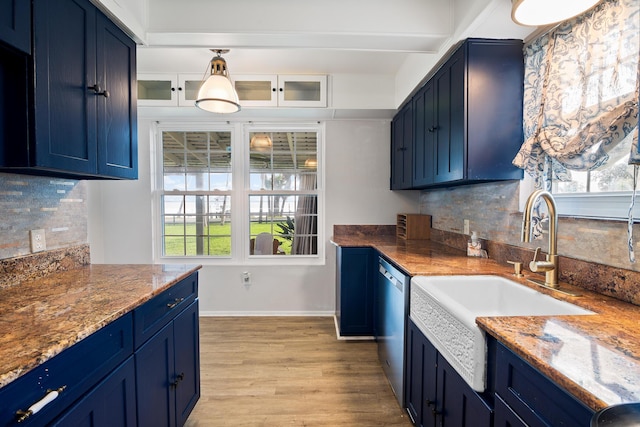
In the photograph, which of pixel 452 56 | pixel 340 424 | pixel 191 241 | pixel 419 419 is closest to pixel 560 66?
pixel 452 56

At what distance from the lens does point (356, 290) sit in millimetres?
2664

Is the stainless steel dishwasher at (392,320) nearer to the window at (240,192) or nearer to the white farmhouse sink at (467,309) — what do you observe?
Result: the white farmhouse sink at (467,309)

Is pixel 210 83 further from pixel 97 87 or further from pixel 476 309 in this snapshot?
pixel 476 309

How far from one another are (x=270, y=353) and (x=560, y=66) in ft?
9.11

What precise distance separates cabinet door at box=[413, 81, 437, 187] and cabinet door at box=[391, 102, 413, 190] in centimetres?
13

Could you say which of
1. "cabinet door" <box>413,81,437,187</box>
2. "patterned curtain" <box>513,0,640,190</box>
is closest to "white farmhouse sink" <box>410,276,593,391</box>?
"patterned curtain" <box>513,0,640,190</box>

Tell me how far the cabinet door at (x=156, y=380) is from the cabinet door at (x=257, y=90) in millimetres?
2261

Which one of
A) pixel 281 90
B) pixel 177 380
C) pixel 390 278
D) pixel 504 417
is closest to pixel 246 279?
pixel 177 380

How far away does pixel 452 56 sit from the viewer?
1829 mm

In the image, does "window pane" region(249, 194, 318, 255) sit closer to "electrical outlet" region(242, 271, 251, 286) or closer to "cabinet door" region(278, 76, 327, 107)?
"electrical outlet" region(242, 271, 251, 286)

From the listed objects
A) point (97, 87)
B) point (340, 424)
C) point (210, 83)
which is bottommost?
point (340, 424)

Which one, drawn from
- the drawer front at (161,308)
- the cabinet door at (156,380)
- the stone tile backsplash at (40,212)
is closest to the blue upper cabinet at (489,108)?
the drawer front at (161,308)

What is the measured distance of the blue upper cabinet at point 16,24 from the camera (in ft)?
3.28

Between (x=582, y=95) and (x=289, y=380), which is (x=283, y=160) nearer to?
(x=289, y=380)
